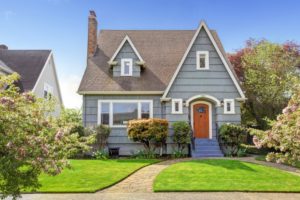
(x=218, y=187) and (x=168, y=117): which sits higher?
(x=168, y=117)

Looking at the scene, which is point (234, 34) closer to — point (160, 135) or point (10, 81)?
point (160, 135)

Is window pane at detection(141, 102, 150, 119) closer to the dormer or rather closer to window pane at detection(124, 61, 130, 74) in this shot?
the dormer

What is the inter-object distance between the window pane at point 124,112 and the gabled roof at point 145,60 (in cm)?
89

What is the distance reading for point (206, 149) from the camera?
54.5 ft

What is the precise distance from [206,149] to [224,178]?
21.2ft

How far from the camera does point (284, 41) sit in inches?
921

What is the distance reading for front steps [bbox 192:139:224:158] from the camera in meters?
16.2

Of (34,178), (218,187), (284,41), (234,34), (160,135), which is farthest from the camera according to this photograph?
(284,41)

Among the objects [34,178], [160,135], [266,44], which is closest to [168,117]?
[160,135]

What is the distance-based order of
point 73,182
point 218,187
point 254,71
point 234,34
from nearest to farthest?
point 218,187 → point 73,182 → point 234,34 → point 254,71

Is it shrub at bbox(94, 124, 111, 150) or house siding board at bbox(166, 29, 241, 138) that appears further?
house siding board at bbox(166, 29, 241, 138)

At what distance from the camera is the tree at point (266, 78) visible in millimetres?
20078

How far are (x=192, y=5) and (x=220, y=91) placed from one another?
5311 mm

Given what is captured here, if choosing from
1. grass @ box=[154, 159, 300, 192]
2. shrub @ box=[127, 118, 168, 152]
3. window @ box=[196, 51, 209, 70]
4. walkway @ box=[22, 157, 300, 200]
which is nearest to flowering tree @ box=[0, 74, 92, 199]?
walkway @ box=[22, 157, 300, 200]
